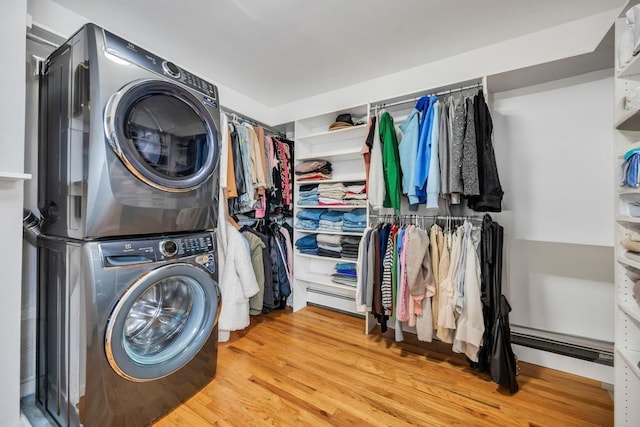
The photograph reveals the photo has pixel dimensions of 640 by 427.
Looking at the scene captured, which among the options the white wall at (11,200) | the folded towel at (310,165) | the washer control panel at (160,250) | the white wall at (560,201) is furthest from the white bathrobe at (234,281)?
the white wall at (560,201)

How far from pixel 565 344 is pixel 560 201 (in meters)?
0.96

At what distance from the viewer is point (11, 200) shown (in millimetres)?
1093

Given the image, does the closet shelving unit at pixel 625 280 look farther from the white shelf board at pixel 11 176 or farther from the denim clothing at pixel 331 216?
the white shelf board at pixel 11 176

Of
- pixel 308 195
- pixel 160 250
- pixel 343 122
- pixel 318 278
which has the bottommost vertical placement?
pixel 318 278

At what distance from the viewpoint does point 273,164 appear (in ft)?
7.98

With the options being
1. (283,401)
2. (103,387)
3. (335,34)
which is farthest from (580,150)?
(103,387)

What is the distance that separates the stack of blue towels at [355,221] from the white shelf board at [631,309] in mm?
1516

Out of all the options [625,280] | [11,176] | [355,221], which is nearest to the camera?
[11,176]

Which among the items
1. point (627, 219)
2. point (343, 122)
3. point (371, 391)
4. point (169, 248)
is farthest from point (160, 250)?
point (627, 219)

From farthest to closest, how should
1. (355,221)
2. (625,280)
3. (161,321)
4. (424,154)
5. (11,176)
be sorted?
(355,221) → (424,154) → (161,321) → (625,280) → (11,176)

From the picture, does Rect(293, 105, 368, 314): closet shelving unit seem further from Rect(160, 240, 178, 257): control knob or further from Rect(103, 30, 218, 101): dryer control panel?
Rect(160, 240, 178, 257): control knob

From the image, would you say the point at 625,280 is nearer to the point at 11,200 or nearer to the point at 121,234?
the point at 121,234

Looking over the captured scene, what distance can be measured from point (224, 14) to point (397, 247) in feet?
6.32

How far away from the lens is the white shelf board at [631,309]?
3.33 feet
